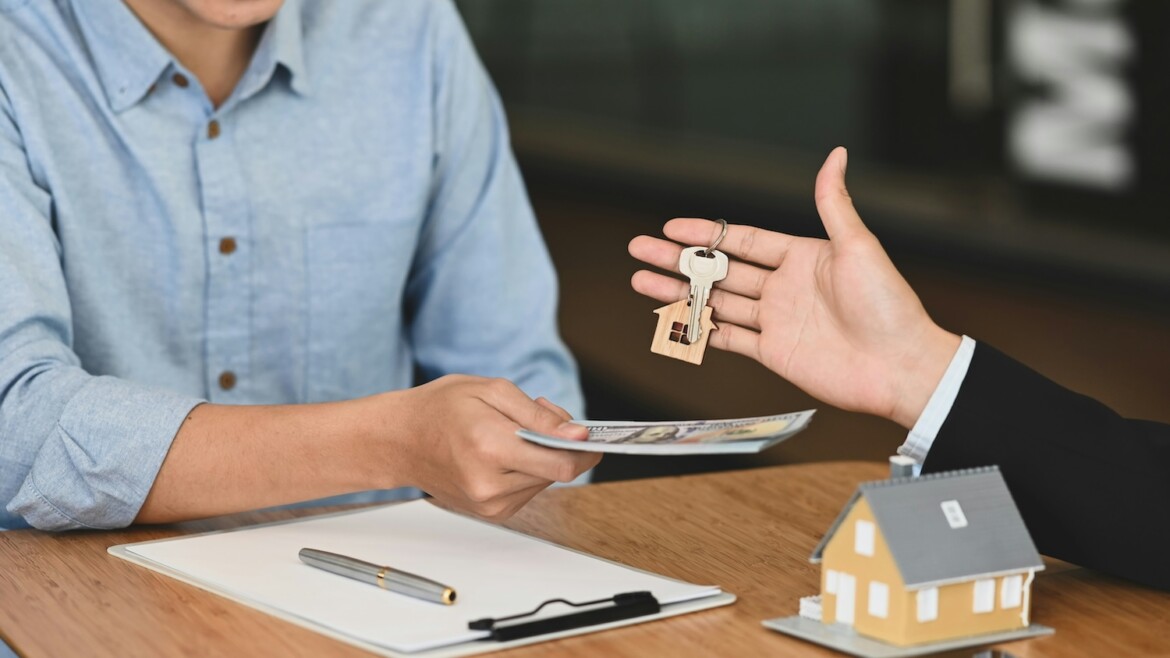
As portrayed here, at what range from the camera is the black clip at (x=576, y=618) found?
3.26ft

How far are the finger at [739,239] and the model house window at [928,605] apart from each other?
366mm

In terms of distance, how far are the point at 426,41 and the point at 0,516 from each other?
2.53 ft

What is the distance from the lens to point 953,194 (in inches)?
181

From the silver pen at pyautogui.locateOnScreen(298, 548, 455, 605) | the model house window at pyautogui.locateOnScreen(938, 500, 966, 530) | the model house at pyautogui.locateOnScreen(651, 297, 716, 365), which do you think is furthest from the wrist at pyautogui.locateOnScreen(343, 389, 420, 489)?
the model house window at pyautogui.locateOnScreen(938, 500, 966, 530)

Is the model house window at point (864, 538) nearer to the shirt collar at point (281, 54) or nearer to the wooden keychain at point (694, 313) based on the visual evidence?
the wooden keychain at point (694, 313)

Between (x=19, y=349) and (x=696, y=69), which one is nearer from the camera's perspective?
(x=19, y=349)

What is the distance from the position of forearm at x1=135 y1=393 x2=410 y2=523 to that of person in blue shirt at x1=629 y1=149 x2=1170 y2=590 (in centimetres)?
43

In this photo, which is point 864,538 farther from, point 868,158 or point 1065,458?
point 868,158

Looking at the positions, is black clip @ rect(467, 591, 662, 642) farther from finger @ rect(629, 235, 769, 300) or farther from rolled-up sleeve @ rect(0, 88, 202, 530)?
rolled-up sleeve @ rect(0, 88, 202, 530)

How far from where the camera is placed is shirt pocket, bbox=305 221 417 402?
173cm

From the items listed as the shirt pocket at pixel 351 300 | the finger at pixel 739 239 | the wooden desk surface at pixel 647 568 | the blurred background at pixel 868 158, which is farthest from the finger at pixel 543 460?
the blurred background at pixel 868 158

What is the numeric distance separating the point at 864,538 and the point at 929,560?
46 mm

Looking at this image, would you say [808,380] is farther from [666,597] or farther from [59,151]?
[59,151]

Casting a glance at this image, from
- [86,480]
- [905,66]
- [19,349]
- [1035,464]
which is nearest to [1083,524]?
[1035,464]
